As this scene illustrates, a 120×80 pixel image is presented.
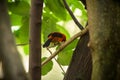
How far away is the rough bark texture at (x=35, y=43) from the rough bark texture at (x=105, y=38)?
4.7 inches

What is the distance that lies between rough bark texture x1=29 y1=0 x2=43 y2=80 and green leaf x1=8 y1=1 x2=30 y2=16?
0.19 meters

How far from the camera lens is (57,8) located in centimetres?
78

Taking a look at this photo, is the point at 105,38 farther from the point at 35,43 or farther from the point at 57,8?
the point at 57,8

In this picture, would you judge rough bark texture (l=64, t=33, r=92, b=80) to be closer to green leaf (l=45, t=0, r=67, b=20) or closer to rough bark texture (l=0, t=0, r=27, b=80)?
green leaf (l=45, t=0, r=67, b=20)

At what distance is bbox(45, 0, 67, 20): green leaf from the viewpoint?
0.78 m

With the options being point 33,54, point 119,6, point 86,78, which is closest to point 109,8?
point 119,6

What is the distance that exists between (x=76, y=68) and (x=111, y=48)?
306 millimetres

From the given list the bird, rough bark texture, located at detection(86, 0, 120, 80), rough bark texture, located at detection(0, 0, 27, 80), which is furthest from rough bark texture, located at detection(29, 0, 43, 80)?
rough bark texture, located at detection(0, 0, 27, 80)

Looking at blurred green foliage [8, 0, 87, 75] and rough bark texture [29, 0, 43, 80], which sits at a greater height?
rough bark texture [29, 0, 43, 80]

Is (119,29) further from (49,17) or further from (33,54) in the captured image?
(49,17)

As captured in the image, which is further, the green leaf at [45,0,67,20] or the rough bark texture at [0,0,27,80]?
the green leaf at [45,0,67,20]

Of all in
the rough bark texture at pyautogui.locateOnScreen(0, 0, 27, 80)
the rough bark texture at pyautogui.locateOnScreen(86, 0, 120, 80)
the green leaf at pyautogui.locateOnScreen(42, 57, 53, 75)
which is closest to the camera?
the rough bark texture at pyautogui.locateOnScreen(0, 0, 27, 80)

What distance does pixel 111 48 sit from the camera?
462mm

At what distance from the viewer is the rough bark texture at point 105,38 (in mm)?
461
